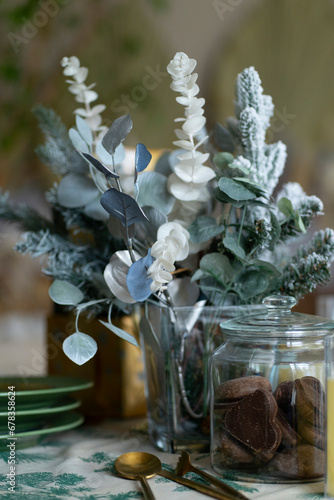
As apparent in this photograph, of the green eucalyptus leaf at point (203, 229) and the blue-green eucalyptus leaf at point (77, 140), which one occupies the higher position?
the blue-green eucalyptus leaf at point (77, 140)

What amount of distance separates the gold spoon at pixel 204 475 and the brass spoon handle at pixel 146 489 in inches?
1.4

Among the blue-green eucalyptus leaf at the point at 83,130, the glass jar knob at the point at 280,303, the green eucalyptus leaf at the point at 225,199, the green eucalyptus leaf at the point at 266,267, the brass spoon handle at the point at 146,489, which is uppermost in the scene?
the blue-green eucalyptus leaf at the point at 83,130

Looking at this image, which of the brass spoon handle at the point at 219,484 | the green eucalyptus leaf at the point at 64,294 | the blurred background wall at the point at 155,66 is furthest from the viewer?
the blurred background wall at the point at 155,66

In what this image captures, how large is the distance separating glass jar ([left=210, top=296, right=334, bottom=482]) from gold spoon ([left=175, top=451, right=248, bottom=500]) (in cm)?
2

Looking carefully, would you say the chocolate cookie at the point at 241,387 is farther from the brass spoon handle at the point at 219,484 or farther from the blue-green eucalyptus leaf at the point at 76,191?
the blue-green eucalyptus leaf at the point at 76,191

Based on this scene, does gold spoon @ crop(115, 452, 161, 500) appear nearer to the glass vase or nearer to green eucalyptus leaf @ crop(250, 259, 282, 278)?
the glass vase

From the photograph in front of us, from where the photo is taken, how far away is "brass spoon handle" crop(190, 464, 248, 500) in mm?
360

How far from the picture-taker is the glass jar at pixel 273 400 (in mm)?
390

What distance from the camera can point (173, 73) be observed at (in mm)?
426

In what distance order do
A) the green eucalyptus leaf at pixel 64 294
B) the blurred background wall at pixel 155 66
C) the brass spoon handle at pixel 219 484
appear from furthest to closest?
the blurred background wall at pixel 155 66 → the green eucalyptus leaf at pixel 64 294 → the brass spoon handle at pixel 219 484

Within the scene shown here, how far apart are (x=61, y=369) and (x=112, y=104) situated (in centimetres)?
72

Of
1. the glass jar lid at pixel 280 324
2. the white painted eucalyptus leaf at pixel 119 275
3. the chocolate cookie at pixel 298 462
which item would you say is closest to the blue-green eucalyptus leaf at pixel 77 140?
the white painted eucalyptus leaf at pixel 119 275

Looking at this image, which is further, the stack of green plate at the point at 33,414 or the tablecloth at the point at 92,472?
the stack of green plate at the point at 33,414

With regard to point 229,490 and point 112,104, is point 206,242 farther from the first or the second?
point 112,104
